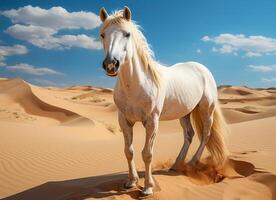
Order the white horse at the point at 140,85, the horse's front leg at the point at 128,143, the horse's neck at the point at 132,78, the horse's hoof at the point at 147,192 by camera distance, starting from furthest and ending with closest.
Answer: the horse's front leg at the point at 128,143, the horse's hoof at the point at 147,192, the horse's neck at the point at 132,78, the white horse at the point at 140,85

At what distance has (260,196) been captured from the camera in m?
4.70

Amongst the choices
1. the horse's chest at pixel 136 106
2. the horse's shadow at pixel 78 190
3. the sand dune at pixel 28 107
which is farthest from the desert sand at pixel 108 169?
the sand dune at pixel 28 107

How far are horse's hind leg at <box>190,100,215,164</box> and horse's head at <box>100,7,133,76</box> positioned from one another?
251 centimetres

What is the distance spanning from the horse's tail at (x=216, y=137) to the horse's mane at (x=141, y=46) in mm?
2091

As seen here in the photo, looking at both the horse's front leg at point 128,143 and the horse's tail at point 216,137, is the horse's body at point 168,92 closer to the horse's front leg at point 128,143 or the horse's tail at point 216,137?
the horse's front leg at point 128,143

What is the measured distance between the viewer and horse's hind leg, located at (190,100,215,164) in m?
6.12

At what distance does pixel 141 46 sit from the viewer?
442 centimetres

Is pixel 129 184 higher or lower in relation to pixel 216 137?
lower

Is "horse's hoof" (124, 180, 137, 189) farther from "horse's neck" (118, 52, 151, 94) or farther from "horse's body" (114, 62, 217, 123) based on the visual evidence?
"horse's neck" (118, 52, 151, 94)

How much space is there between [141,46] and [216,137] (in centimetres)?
291

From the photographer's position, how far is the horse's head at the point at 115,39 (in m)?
3.56

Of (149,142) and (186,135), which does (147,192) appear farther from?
(186,135)

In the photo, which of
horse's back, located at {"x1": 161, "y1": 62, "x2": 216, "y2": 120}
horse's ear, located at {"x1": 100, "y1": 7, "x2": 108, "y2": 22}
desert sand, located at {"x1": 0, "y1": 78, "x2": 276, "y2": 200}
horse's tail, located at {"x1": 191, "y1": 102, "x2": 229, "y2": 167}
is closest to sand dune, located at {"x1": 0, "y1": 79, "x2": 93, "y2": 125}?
desert sand, located at {"x1": 0, "y1": 78, "x2": 276, "y2": 200}

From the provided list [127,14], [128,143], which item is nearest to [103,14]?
[127,14]
